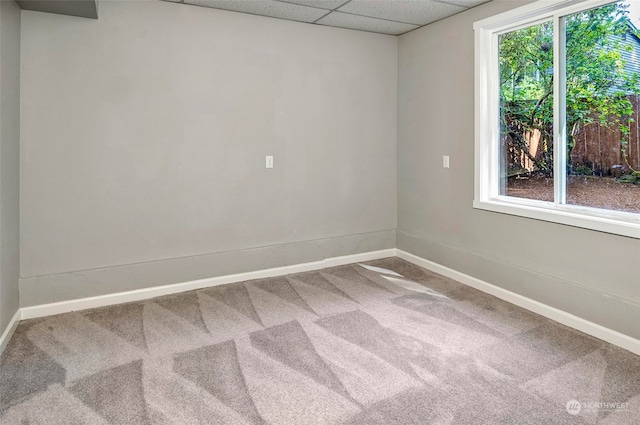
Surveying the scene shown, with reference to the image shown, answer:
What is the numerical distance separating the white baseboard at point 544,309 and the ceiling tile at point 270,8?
264 centimetres

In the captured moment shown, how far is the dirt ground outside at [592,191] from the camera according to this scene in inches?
107

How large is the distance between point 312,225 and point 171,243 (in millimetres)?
1380

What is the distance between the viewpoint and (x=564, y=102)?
9.95 ft

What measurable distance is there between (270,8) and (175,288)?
8.42 ft

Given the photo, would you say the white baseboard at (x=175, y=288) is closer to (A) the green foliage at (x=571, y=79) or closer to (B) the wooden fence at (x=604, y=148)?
(A) the green foliage at (x=571, y=79)

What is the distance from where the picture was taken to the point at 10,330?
277 cm

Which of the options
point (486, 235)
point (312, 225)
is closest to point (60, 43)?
point (312, 225)

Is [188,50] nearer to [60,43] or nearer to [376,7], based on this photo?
[60,43]

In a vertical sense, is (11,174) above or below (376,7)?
below

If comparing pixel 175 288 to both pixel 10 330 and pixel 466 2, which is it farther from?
pixel 466 2

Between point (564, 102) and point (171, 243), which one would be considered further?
point (171, 243)

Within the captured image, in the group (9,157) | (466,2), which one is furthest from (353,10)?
(9,157)

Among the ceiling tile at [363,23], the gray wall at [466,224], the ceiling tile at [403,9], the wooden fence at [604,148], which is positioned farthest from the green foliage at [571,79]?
the ceiling tile at [363,23]

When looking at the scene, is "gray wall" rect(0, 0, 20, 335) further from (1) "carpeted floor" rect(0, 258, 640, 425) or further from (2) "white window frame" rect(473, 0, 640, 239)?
(2) "white window frame" rect(473, 0, 640, 239)
